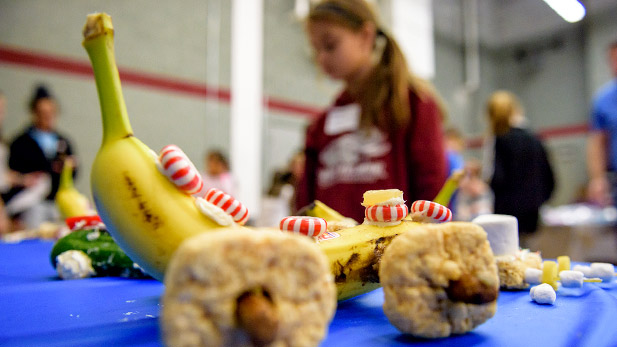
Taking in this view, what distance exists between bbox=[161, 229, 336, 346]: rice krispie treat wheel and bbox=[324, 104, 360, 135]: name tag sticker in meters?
1.30

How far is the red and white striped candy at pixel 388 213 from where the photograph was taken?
2.00 ft

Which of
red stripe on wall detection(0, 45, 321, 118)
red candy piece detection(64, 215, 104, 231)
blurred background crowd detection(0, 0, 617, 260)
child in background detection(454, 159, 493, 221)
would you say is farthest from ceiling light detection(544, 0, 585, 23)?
red stripe on wall detection(0, 45, 321, 118)

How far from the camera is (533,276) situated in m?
0.72

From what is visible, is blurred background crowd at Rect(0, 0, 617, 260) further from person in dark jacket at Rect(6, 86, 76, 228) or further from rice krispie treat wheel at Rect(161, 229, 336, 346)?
rice krispie treat wheel at Rect(161, 229, 336, 346)

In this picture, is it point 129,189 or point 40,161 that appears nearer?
point 129,189

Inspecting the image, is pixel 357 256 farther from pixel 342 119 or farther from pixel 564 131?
pixel 564 131

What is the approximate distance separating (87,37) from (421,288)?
1.58 ft

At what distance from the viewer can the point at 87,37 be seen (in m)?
0.54

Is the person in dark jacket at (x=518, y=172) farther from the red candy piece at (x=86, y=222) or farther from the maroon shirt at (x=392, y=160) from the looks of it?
the red candy piece at (x=86, y=222)

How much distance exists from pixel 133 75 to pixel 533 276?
4.55 metres

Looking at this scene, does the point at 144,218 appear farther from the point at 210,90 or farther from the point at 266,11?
the point at 266,11

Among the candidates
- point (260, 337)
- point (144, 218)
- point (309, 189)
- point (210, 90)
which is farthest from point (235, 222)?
point (210, 90)

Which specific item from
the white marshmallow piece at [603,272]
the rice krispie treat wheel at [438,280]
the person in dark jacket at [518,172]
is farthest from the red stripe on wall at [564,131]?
the rice krispie treat wheel at [438,280]

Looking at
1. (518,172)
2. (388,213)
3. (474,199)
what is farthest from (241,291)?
(474,199)
